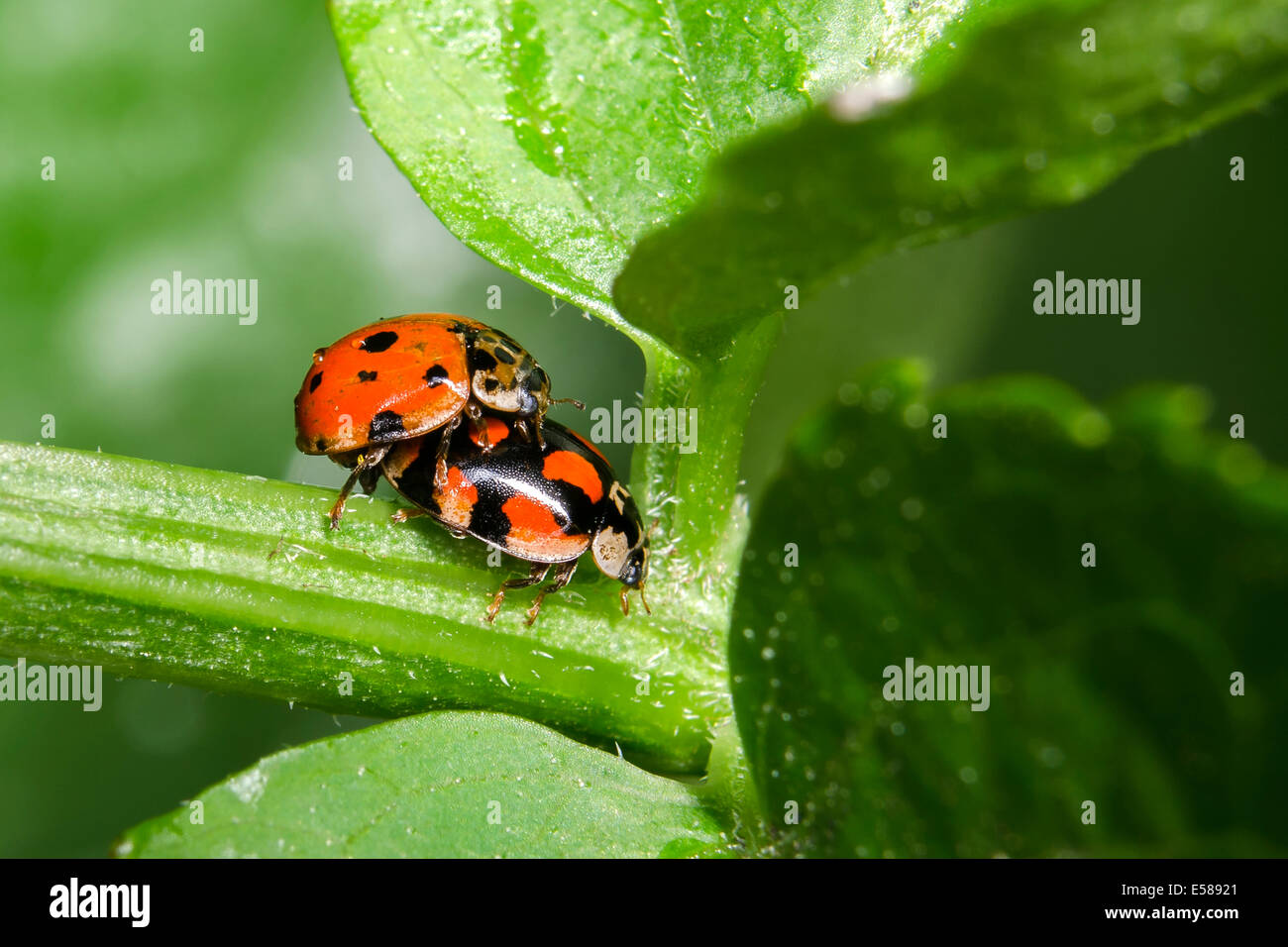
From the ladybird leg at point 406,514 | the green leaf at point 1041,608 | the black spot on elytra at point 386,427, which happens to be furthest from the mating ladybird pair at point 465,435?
the green leaf at point 1041,608

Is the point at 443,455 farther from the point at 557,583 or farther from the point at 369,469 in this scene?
the point at 557,583

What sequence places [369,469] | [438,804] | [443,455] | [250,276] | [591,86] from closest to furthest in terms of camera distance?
[438,804] < [591,86] < [443,455] < [369,469] < [250,276]

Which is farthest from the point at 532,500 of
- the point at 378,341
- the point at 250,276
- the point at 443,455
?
the point at 250,276

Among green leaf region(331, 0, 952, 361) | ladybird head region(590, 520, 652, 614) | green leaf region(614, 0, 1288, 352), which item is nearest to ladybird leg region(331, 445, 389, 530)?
ladybird head region(590, 520, 652, 614)

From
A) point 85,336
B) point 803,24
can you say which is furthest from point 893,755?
point 85,336

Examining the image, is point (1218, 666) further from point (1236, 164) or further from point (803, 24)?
point (1236, 164)

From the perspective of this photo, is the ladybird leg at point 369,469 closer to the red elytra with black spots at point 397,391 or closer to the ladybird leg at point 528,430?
the red elytra with black spots at point 397,391
